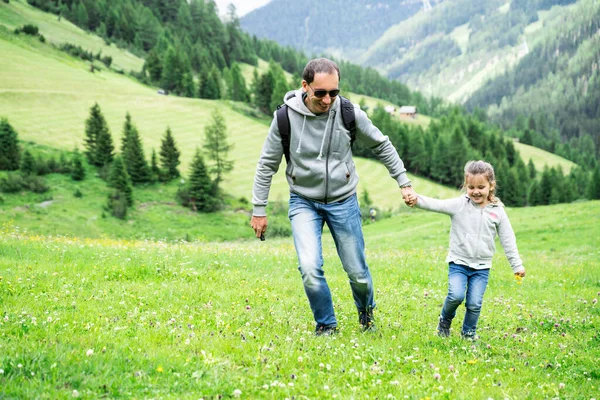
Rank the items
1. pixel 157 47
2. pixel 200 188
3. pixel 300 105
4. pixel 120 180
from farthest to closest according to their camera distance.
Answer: pixel 157 47
pixel 200 188
pixel 120 180
pixel 300 105

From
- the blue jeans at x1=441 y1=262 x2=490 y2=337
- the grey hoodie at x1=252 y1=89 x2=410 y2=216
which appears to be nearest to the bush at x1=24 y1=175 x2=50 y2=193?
the grey hoodie at x1=252 y1=89 x2=410 y2=216

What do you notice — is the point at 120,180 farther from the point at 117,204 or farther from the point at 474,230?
the point at 474,230

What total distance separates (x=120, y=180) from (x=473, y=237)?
58.2 m

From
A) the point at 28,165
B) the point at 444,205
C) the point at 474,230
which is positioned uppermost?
the point at 444,205

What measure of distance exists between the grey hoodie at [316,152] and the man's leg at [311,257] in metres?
0.25

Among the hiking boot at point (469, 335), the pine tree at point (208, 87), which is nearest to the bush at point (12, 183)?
the hiking boot at point (469, 335)

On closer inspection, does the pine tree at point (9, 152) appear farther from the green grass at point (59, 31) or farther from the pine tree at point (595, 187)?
the pine tree at point (595, 187)

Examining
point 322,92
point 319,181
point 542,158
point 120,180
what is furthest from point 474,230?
point 542,158

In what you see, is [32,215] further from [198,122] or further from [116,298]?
[198,122]

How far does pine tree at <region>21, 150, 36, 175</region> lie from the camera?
2266 inches

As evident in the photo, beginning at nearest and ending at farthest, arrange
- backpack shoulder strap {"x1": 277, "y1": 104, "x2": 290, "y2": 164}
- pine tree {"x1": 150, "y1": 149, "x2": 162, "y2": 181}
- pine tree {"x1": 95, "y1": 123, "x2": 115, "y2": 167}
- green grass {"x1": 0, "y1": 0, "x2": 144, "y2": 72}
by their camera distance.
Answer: backpack shoulder strap {"x1": 277, "y1": 104, "x2": 290, "y2": 164} < pine tree {"x1": 95, "y1": 123, "x2": 115, "y2": 167} < pine tree {"x1": 150, "y1": 149, "x2": 162, "y2": 181} < green grass {"x1": 0, "y1": 0, "x2": 144, "y2": 72}

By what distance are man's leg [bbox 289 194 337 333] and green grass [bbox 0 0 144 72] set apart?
13720 cm

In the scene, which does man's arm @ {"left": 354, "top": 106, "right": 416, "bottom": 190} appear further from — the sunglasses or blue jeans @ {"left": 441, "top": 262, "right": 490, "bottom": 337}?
blue jeans @ {"left": 441, "top": 262, "right": 490, "bottom": 337}

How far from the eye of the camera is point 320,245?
7.46m
